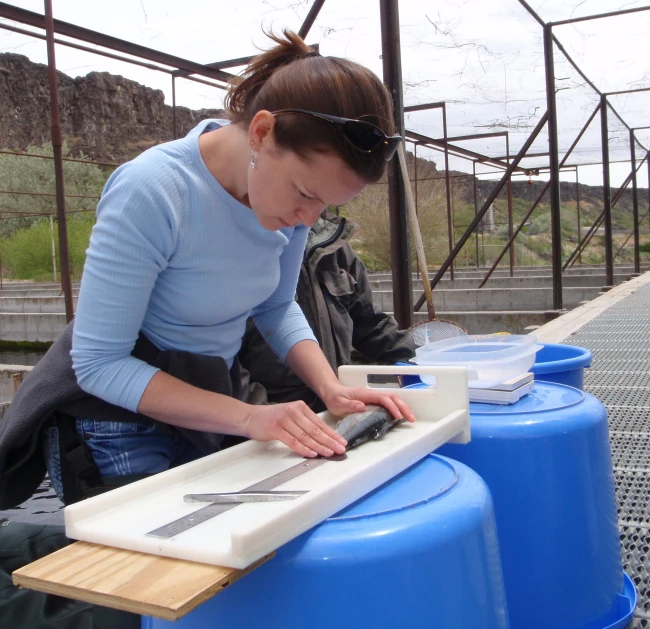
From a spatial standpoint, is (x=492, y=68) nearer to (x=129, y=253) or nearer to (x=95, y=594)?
(x=129, y=253)

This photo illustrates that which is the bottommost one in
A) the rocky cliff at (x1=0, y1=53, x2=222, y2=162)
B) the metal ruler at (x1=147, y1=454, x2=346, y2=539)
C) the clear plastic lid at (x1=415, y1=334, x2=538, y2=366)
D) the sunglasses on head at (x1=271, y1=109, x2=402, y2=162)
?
the metal ruler at (x1=147, y1=454, x2=346, y2=539)

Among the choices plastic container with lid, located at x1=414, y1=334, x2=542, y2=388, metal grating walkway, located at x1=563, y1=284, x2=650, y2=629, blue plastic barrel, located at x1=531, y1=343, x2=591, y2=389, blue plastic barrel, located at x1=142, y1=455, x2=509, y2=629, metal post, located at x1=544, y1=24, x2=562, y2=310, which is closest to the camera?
blue plastic barrel, located at x1=142, y1=455, x2=509, y2=629

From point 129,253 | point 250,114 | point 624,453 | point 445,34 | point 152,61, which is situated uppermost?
point 445,34

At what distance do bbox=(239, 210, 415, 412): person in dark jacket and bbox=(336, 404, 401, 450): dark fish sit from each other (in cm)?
99

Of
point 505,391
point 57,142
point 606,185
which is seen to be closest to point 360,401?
point 505,391

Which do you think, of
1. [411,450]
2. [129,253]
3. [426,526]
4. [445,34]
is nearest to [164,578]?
[426,526]

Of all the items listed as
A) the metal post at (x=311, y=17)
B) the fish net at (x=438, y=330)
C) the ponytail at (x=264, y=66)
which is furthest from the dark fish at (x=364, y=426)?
the metal post at (x=311, y=17)

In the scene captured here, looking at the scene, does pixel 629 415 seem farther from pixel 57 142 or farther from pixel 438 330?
pixel 57 142

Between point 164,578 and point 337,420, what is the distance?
25.9 inches

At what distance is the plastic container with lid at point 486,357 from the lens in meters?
1.39

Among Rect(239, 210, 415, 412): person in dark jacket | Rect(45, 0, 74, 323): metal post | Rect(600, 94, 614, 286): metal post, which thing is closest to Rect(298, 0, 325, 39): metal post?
Rect(45, 0, 74, 323): metal post

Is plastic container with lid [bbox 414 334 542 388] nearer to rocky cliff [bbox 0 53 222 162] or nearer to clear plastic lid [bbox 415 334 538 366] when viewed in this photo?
clear plastic lid [bbox 415 334 538 366]

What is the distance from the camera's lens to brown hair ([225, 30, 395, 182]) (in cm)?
112

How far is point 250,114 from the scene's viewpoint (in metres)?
1.24
